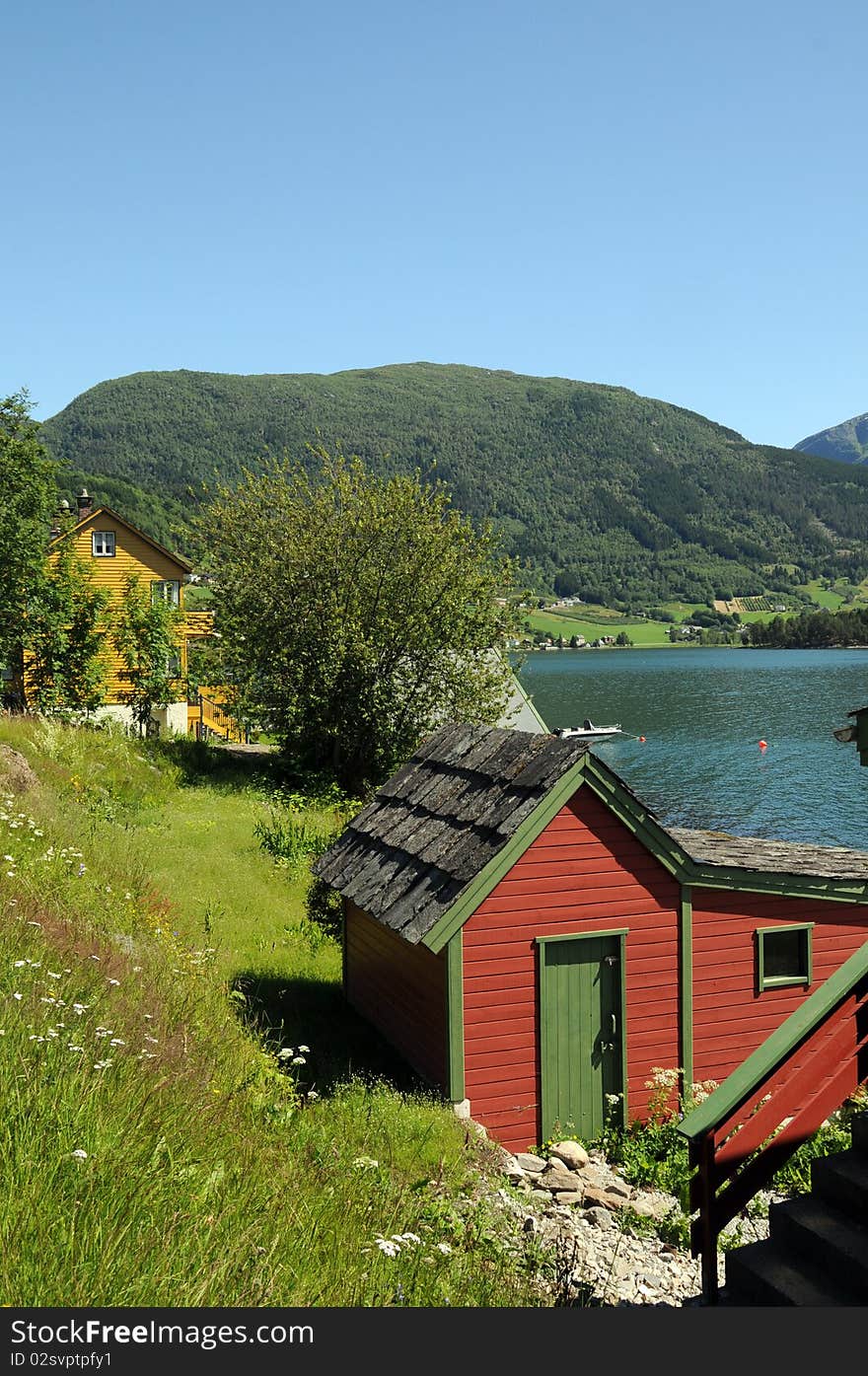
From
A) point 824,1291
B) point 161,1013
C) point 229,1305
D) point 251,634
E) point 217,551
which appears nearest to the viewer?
point 229,1305

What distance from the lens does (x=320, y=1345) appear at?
165 inches

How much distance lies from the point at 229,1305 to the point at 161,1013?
423 centimetres

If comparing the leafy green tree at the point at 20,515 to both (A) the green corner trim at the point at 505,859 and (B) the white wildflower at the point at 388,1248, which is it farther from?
(B) the white wildflower at the point at 388,1248

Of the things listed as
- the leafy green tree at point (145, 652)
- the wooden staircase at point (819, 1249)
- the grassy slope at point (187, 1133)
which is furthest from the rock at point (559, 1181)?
the leafy green tree at point (145, 652)

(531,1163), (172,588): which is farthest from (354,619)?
(531,1163)

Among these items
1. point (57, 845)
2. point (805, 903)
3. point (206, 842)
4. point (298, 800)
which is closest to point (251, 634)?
point (298, 800)

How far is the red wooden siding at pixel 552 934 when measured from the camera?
1193 centimetres

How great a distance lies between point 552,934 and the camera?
12.2 m

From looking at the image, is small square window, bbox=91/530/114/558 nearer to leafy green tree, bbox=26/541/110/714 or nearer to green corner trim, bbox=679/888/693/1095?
→ leafy green tree, bbox=26/541/110/714

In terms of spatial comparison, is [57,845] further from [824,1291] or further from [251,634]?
[251,634]

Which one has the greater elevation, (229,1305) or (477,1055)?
(229,1305)

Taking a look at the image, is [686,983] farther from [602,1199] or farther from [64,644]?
[64,644]

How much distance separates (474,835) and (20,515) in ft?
105

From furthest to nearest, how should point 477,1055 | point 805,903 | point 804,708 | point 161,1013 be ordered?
point 804,708 → point 805,903 → point 477,1055 → point 161,1013
